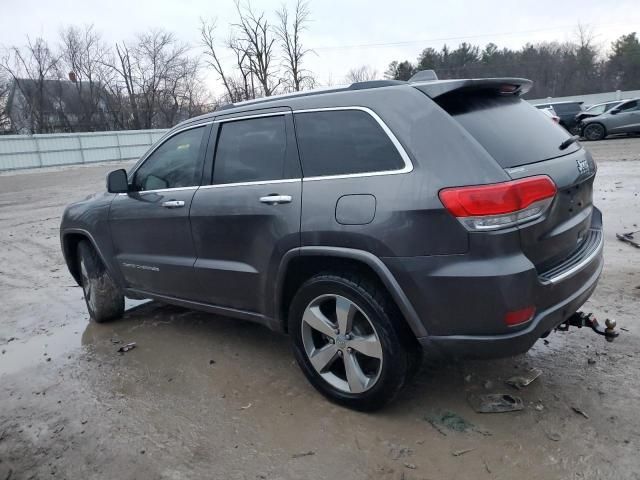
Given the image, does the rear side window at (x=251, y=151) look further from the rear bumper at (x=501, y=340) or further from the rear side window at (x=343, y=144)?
the rear bumper at (x=501, y=340)

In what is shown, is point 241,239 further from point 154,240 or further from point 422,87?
point 422,87

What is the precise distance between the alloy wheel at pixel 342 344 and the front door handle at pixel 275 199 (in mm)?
625

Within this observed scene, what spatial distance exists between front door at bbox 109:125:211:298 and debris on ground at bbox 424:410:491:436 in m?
2.02

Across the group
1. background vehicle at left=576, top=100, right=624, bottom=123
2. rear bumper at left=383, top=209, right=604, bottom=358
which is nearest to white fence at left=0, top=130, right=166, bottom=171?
background vehicle at left=576, top=100, right=624, bottom=123

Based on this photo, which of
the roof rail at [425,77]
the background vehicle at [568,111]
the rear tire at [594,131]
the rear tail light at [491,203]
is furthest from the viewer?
the background vehicle at [568,111]

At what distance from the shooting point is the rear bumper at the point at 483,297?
2428 millimetres

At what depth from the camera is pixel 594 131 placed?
20.4m

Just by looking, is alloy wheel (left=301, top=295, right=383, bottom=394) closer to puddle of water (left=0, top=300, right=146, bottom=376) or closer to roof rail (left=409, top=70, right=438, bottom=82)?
roof rail (left=409, top=70, right=438, bottom=82)

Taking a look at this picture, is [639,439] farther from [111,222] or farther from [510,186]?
[111,222]

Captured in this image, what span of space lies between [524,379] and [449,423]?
26.9 inches

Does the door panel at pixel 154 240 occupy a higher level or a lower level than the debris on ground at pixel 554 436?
higher

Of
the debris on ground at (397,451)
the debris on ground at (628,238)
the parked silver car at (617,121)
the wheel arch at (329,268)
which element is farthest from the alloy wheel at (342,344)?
the parked silver car at (617,121)

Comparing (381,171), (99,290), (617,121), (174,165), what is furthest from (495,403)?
(617,121)

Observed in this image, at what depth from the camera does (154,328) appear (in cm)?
475
